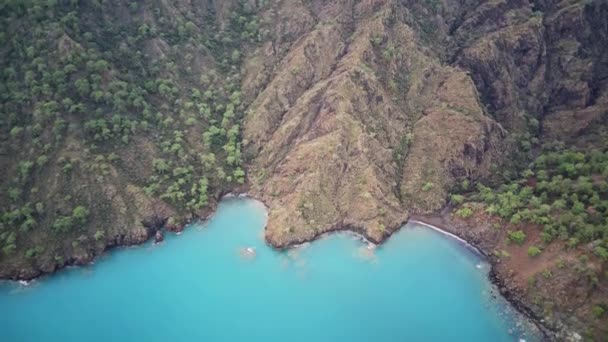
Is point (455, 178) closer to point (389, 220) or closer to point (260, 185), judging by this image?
point (389, 220)

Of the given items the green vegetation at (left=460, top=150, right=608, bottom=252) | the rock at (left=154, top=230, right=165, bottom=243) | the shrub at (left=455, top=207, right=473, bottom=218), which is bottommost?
the rock at (left=154, top=230, right=165, bottom=243)

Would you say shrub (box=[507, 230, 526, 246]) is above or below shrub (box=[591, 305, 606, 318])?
above

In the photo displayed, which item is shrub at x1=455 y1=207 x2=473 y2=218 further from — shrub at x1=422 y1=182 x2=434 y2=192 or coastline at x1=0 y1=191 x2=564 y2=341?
shrub at x1=422 y1=182 x2=434 y2=192

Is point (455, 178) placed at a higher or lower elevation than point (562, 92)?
lower

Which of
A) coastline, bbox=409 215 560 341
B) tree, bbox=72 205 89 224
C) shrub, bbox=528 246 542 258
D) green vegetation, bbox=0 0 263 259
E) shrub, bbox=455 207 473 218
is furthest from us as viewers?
shrub, bbox=455 207 473 218

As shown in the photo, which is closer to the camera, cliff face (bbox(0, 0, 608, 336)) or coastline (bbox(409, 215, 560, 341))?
coastline (bbox(409, 215, 560, 341))

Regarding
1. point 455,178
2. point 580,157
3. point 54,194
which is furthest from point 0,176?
point 580,157

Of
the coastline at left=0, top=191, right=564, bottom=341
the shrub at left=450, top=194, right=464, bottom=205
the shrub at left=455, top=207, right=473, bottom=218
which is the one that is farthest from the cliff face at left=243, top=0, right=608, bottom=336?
the shrub at left=455, top=207, right=473, bottom=218

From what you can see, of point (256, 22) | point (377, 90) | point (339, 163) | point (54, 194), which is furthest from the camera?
point (256, 22)

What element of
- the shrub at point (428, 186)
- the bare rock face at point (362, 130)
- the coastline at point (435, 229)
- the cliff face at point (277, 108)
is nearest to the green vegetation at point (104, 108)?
the cliff face at point (277, 108)
